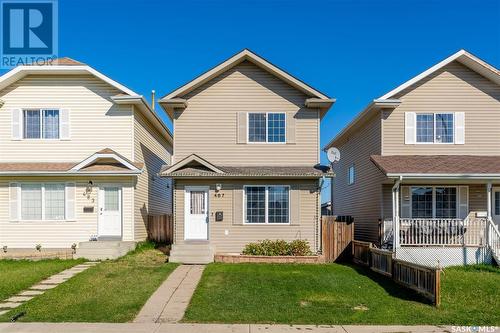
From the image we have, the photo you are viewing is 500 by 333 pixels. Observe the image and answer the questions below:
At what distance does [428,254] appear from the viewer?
15.6m

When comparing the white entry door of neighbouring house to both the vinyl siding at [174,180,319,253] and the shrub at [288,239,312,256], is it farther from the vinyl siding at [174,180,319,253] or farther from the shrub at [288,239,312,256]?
the shrub at [288,239,312,256]

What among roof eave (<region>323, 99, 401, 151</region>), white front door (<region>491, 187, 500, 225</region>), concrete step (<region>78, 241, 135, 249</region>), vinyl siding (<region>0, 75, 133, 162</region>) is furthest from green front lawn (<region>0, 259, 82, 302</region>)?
white front door (<region>491, 187, 500, 225</region>)

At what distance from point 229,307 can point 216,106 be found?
959 cm

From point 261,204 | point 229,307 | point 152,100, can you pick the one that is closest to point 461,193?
point 261,204

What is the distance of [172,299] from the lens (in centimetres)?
1048

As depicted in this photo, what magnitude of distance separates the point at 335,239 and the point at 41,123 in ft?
40.7

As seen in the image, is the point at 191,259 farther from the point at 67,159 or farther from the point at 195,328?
the point at 195,328

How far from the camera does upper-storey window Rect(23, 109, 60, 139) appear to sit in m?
17.8

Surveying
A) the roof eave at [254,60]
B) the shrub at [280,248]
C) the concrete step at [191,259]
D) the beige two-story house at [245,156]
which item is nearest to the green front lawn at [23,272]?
the concrete step at [191,259]

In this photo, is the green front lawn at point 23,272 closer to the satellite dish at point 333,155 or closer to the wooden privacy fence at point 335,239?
the wooden privacy fence at point 335,239

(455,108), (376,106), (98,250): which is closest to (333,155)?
(376,106)

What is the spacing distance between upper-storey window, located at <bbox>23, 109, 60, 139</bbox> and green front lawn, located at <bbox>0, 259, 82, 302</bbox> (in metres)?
5.06

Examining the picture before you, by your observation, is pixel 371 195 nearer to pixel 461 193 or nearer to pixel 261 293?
pixel 461 193

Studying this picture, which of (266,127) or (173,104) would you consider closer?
(173,104)
